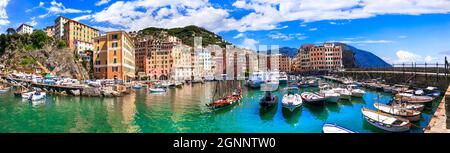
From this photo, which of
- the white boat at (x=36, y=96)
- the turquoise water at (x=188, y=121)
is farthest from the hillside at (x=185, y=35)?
the turquoise water at (x=188, y=121)

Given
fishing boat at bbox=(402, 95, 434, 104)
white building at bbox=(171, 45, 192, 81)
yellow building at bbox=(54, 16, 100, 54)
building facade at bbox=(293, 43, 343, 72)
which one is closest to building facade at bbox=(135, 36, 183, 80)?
white building at bbox=(171, 45, 192, 81)

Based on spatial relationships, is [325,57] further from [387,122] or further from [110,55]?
[387,122]

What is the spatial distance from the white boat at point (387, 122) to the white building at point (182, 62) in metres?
34.9

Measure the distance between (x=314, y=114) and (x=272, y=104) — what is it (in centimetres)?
199

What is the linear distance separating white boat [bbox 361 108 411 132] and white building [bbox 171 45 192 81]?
34.9 m

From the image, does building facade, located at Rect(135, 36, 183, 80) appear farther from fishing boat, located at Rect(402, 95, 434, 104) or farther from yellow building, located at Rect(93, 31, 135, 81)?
fishing boat, located at Rect(402, 95, 434, 104)

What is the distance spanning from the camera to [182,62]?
44188mm

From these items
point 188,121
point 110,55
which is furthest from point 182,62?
point 188,121

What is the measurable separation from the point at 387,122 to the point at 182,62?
37.4 metres

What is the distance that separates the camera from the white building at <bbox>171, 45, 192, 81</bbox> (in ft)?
141

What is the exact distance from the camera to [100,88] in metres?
19.8
